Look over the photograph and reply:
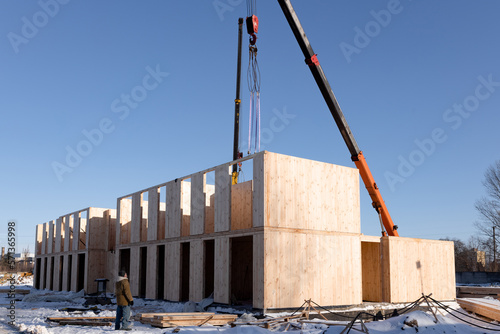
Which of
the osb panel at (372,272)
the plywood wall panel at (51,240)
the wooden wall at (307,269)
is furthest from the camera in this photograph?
the plywood wall panel at (51,240)

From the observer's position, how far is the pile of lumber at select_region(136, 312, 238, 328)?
14.4 meters

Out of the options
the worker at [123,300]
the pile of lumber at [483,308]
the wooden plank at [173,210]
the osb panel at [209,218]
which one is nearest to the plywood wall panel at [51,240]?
the wooden plank at [173,210]

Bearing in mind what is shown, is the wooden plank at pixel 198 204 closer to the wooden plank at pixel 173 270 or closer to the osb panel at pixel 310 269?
the wooden plank at pixel 173 270

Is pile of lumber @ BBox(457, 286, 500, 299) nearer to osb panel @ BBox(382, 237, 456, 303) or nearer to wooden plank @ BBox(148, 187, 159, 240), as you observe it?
osb panel @ BBox(382, 237, 456, 303)

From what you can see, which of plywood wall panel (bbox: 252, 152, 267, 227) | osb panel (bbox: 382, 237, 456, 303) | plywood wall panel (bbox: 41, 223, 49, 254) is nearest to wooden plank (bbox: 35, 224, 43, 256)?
plywood wall panel (bbox: 41, 223, 49, 254)

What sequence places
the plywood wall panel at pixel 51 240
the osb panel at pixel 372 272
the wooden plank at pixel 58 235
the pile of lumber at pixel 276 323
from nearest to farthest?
the pile of lumber at pixel 276 323 → the osb panel at pixel 372 272 → the wooden plank at pixel 58 235 → the plywood wall panel at pixel 51 240

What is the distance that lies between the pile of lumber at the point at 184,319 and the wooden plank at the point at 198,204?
526cm

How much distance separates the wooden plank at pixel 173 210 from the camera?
21.8 metres

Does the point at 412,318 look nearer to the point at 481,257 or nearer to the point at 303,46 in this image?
the point at 303,46

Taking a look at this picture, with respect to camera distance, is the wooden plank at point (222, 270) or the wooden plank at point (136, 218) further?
the wooden plank at point (136, 218)

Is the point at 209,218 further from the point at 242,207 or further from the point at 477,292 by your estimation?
the point at 477,292

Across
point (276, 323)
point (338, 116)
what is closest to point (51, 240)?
point (338, 116)

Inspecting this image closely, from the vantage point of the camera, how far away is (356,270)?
19562 millimetres

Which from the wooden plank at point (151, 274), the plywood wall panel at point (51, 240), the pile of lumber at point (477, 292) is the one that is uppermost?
the plywood wall panel at point (51, 240)
